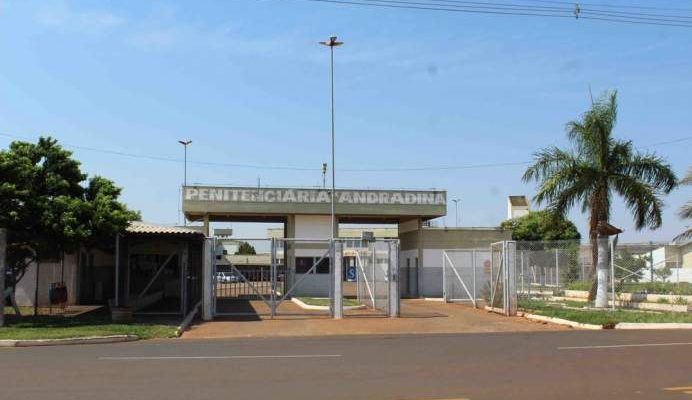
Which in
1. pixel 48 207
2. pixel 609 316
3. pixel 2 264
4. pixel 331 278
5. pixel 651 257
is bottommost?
pixel 609 316

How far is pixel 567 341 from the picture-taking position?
49.5 ft

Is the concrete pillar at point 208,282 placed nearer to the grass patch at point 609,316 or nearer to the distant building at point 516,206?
the grass patch at point 609,316

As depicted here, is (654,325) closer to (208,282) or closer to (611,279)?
(611,279)

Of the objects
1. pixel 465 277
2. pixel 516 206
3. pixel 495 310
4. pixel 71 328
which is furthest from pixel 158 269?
pixel 516 206

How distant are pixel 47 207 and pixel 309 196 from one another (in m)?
25.1

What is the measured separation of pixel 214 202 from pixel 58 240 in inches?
929

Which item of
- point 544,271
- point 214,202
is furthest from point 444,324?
point 214,202

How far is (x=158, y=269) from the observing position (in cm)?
3297

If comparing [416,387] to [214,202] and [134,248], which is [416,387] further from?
[214,202]

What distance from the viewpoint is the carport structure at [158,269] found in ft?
74.0

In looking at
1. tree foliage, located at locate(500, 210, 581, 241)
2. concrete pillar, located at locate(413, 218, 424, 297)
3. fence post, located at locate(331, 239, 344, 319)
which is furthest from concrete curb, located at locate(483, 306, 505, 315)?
tree foliage, located at locate(500, 210, 581, 241)

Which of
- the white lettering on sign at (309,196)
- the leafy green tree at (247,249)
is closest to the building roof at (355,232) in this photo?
the leafy green tree at (247,249)

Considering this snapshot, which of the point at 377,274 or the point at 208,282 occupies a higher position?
the point at 377,274

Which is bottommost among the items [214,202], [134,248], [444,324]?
[444,324]
